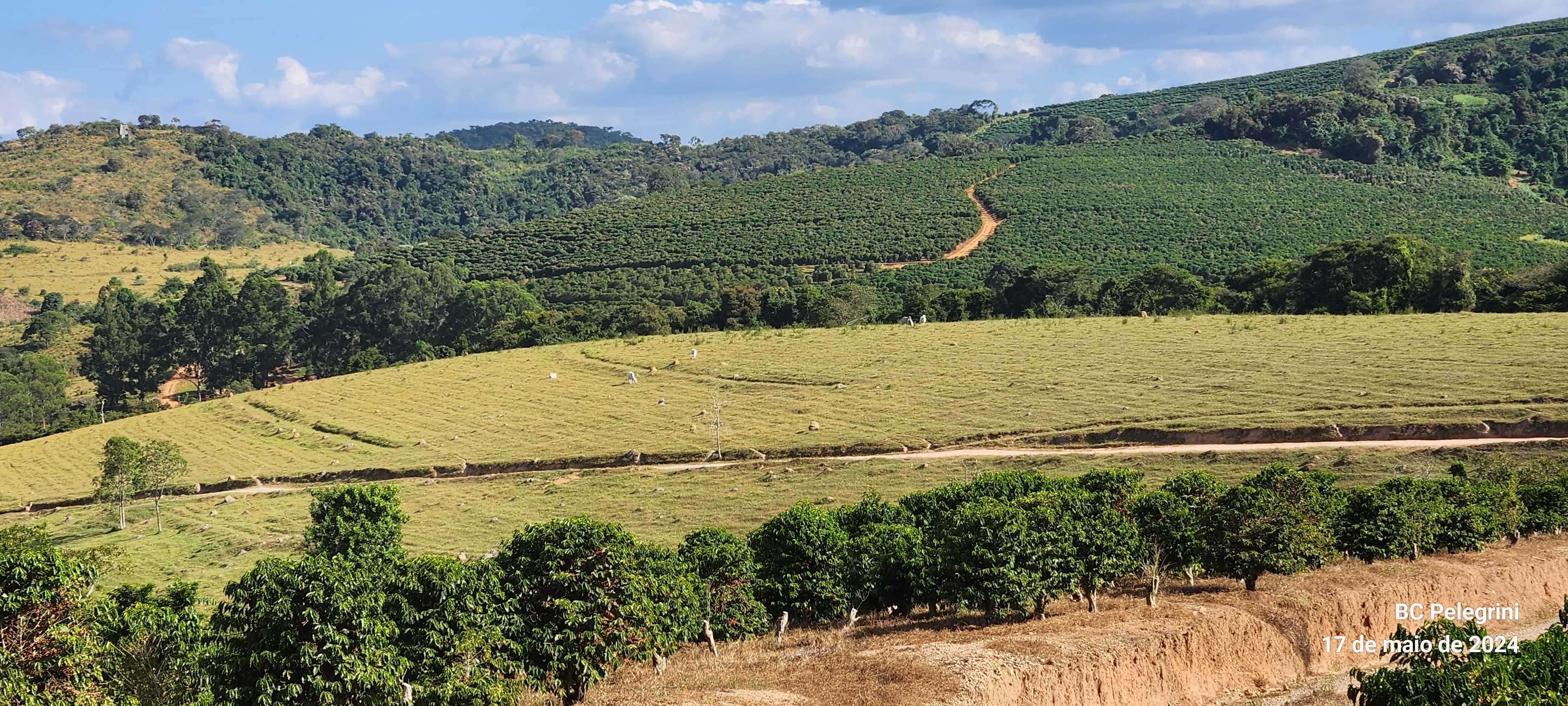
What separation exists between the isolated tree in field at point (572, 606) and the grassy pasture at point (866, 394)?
3048cm

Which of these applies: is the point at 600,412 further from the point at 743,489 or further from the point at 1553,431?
the point at 1553,431

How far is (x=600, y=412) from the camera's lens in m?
61.6

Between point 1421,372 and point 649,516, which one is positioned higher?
point 1421,372

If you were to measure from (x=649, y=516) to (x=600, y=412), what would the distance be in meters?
18.6

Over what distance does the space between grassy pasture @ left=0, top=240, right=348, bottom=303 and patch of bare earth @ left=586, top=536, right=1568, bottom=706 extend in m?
135

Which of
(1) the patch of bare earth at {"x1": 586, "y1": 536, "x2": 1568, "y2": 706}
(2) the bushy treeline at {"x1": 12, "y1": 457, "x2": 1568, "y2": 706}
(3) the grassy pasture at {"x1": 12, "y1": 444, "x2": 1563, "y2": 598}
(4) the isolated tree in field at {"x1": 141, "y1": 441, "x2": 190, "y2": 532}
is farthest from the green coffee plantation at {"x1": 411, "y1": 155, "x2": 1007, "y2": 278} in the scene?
(1) the patch of bare earth at {"x1": 586, "y1": 536, "x2": 1568, "y2": 706}

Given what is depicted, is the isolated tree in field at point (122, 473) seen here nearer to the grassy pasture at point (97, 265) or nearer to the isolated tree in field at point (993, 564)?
the isolated tree in field at point (993, 564)

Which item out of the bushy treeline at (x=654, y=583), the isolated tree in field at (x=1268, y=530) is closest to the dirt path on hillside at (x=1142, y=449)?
the bushy treeline at (x=654, y=583)

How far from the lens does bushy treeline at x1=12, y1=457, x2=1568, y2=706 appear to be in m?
16.8

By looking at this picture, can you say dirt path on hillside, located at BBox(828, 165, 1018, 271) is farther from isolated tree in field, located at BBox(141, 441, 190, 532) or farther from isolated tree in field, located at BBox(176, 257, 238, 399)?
isolated tree in field, located at BBox(141, 441, 190, 532)

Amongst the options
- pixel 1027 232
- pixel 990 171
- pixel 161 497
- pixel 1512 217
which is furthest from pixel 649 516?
pixel 990 171

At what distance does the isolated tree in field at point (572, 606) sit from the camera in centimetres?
1938

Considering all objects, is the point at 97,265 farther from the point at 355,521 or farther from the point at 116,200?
the point at 355,521

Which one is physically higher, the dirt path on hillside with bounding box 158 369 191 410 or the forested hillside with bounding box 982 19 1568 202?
the forested hillside with bounding box 982 19 1568 202
